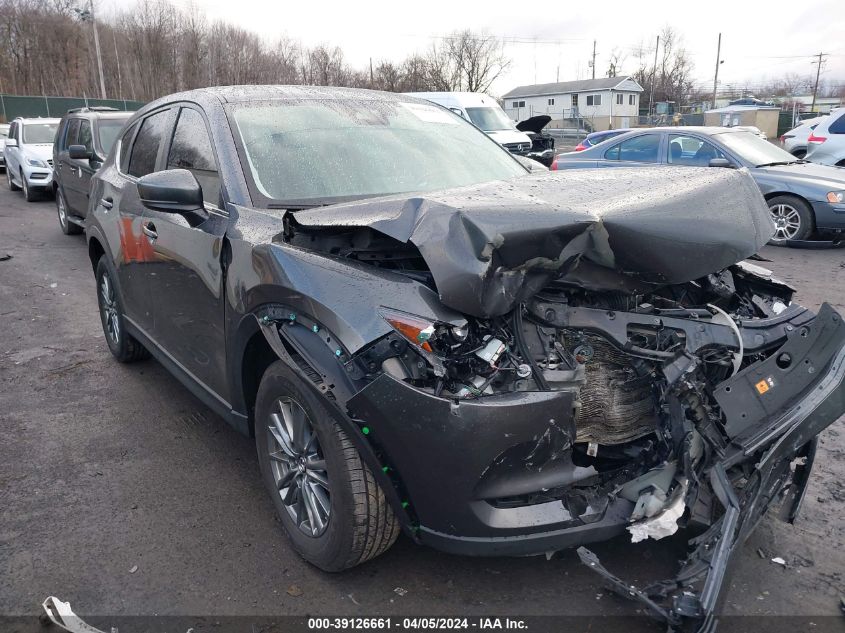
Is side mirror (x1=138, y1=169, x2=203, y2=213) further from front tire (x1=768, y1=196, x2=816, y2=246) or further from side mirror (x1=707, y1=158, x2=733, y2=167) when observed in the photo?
front tire (x1=768, y1=196, x2=816, y2=246)

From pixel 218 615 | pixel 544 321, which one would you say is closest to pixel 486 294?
pixel 544 321

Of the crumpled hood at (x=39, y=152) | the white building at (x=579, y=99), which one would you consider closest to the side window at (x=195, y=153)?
the crumpled hood at (x=39, y=152)

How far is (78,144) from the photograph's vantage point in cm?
898

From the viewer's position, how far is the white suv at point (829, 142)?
12.0 metres

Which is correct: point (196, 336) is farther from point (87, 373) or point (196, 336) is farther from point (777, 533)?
point (777, 533)

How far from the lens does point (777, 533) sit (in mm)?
2951

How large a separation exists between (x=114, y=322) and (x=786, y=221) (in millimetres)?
8246

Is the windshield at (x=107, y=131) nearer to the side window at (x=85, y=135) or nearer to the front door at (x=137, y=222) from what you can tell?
the side window at (x=85, y=135)

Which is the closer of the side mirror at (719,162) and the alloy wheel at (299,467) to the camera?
the alloy wheel at (299,467)

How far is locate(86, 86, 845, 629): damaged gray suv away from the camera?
2248 mm

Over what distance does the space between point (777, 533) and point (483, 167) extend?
2.41 m

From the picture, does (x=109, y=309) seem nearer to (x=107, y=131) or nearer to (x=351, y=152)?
(x=351, y=152)

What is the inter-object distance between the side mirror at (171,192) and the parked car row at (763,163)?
696 centimetres

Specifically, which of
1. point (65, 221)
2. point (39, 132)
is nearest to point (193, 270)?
point (65, 221)
